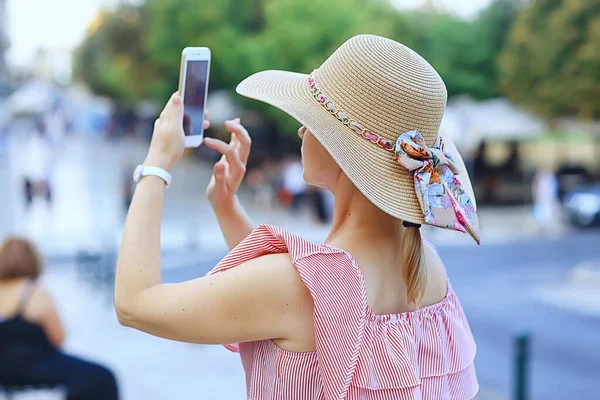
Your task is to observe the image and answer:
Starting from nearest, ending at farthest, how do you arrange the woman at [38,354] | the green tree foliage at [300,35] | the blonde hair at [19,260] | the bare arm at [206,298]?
the bare arm at [206,298] → the woman at [38,354] → the blonde hair at [19,260] → the green tree foliage at [300,35]

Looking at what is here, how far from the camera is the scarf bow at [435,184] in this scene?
1.47 meters

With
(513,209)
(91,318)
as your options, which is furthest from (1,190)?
(513,209)

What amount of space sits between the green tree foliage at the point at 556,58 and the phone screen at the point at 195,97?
1229cm

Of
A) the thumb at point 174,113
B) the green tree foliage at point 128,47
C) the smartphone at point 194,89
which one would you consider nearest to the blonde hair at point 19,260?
the smartphone at point 194,89

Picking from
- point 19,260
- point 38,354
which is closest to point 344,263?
point 38,354

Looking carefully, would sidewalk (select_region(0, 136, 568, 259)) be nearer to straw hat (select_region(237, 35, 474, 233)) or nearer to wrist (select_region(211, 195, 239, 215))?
wrist (select_region(211, 195, 239, 215))

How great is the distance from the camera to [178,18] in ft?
76.6

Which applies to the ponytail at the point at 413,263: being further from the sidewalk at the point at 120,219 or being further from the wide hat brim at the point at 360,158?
the sidewalk at the point at 120,219

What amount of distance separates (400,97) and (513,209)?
1930 cm

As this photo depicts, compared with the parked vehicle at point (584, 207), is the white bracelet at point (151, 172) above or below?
above

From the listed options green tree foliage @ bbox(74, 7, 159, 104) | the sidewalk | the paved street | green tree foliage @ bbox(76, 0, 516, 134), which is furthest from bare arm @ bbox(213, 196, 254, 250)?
green tree foliage @ bbox(74, 7, 159, 104)

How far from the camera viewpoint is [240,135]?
1805 mm

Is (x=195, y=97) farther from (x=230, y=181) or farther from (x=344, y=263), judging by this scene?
(x=344, y=263)

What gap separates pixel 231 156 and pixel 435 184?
0.51 m
